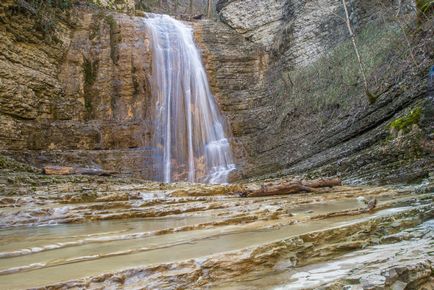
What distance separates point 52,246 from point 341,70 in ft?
45.1

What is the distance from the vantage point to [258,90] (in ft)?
63.7

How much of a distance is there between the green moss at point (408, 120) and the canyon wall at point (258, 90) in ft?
0.10

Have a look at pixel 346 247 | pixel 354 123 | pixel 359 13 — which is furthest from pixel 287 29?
pixel 346 247

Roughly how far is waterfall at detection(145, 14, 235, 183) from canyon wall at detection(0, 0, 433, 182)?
515 mm

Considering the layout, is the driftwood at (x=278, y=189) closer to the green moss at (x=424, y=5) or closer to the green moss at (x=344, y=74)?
the green moss at (x=344, y=74)

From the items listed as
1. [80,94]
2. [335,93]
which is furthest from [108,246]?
[80,94]

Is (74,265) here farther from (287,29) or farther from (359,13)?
(287,29)

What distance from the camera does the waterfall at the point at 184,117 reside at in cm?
1594

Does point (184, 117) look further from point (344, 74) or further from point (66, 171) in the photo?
point (344, 74)

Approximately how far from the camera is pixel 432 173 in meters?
7.52

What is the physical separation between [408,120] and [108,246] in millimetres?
7806

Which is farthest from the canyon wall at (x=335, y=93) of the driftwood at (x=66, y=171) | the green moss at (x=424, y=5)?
the driftwood at (x=66, y=171)

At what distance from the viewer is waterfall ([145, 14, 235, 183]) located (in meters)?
15.9

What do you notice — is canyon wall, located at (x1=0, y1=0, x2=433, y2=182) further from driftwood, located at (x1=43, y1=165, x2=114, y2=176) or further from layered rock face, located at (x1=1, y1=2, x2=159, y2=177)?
driftwood, located at (x1=43, y1=165, x2=114, y2=176)
